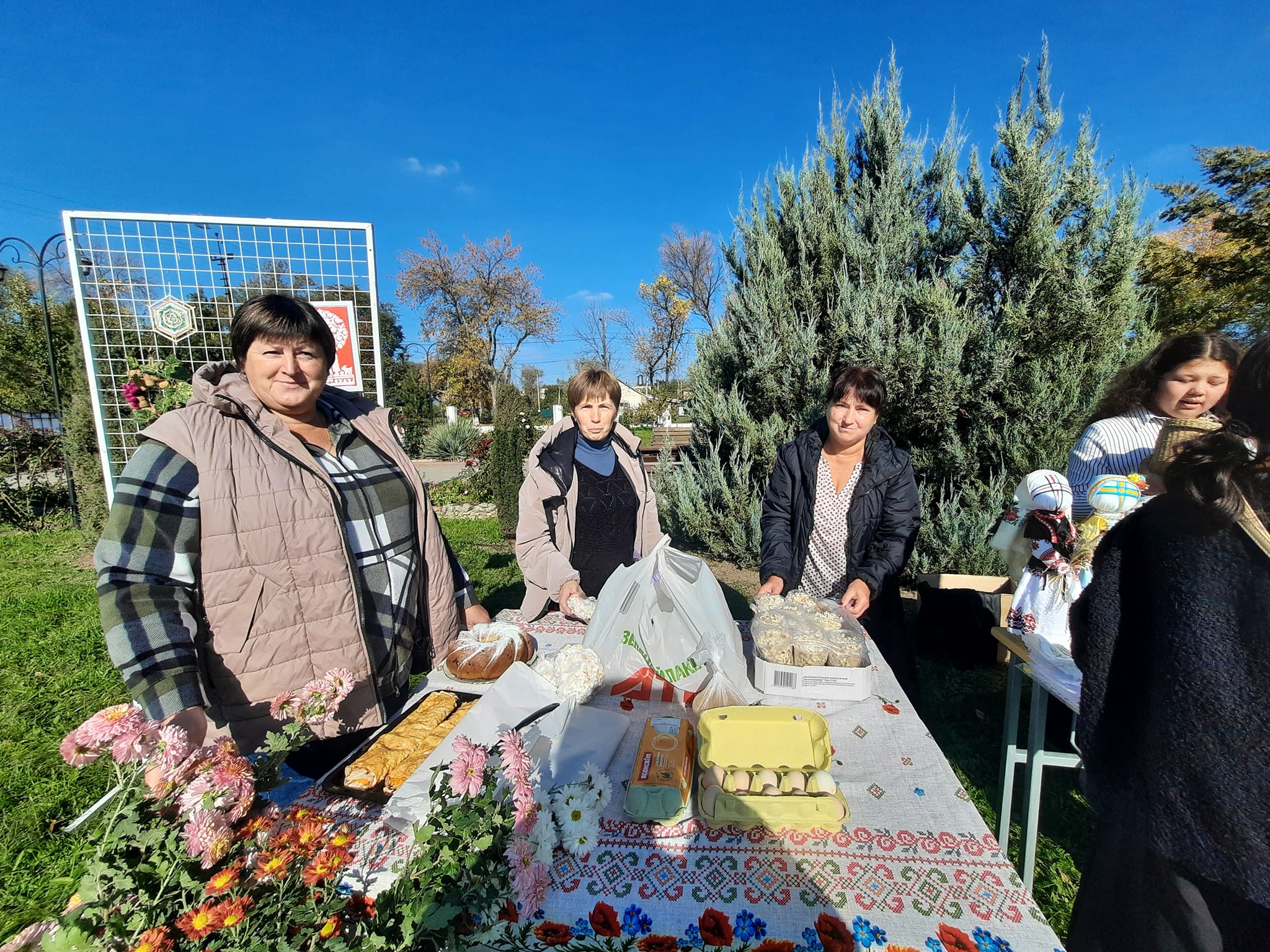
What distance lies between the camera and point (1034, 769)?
6.68 feet

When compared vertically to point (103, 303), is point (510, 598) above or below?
below

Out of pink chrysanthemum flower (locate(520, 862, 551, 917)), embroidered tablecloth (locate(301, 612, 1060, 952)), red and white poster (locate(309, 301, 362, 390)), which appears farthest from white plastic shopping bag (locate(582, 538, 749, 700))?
red and white poster (locate(309, 301, 362, 390))

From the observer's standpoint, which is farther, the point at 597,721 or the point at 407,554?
the point at 407,554

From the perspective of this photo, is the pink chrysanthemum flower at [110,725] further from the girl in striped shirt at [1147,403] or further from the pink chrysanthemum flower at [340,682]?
the girl in striped shirt at [1147,403]

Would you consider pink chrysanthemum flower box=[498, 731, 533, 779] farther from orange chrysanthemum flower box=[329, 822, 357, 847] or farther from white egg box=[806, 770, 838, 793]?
white egg box=[806, 770, 838, 793]

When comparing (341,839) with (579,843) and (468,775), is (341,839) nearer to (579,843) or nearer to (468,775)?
(468,775)

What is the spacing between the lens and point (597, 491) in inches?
106

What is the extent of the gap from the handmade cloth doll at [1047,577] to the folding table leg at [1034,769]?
0.60ft

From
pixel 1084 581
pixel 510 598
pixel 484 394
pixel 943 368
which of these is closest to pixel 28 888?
pixel 510 598

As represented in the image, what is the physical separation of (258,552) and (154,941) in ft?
3.52

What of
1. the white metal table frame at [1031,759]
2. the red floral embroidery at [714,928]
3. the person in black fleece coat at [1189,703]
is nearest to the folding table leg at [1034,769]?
the white metal table frame at [1031,759]

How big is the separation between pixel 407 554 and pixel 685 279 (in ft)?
101

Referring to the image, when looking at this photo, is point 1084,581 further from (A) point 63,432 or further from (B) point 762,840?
(A) point 63,432

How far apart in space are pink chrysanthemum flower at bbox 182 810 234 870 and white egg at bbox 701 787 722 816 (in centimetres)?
84
